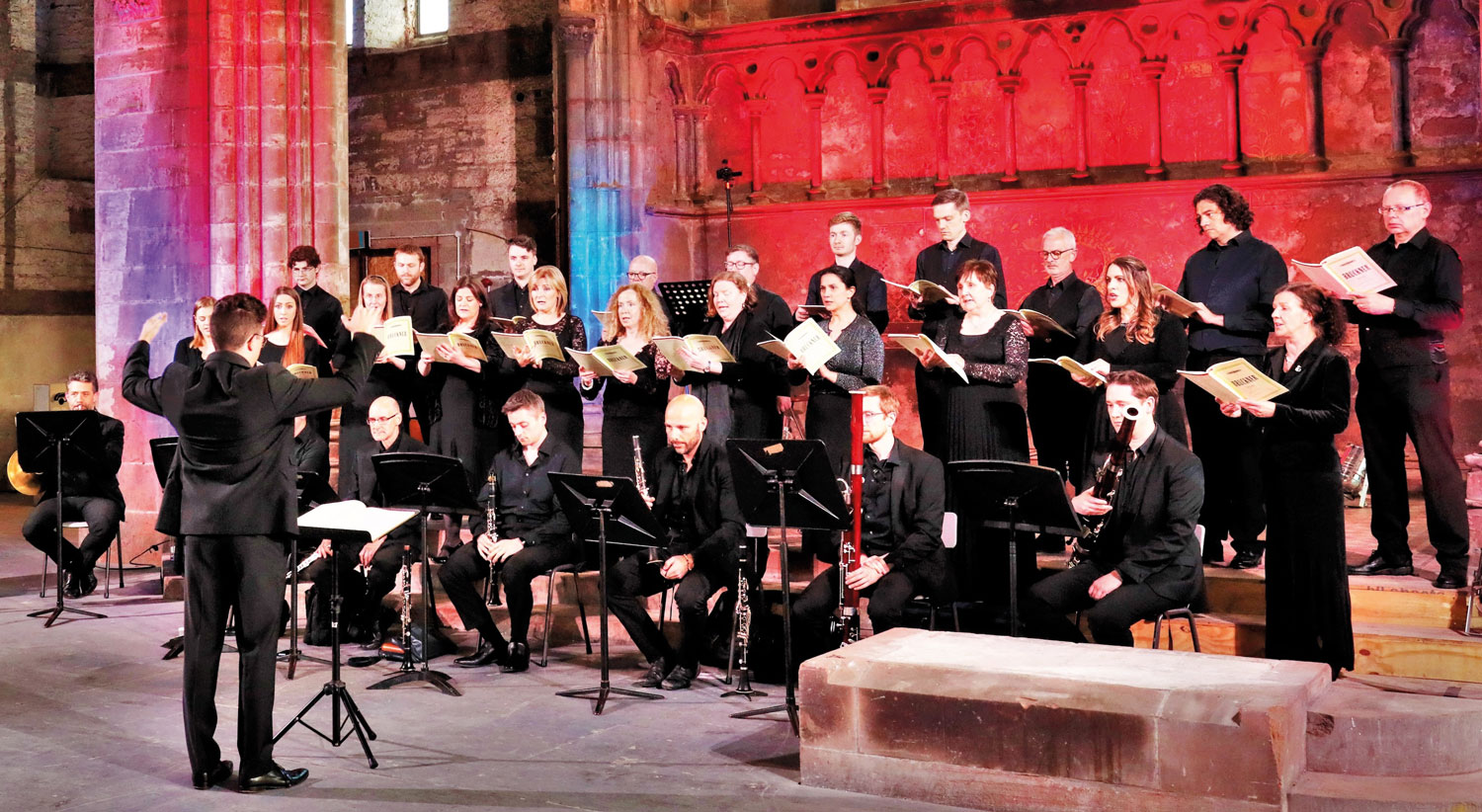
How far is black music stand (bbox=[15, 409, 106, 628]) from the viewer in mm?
8352

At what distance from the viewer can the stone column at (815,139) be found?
11.2 metres

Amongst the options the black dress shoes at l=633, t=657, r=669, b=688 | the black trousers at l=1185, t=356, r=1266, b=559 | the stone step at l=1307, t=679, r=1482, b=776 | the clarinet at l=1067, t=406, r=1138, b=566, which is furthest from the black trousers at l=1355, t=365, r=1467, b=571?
the black dress shoes at l=633, t=657, r=669, b=688

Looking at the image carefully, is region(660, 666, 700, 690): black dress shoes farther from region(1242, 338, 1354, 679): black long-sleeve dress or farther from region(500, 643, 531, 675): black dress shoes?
region(1242, 338, 1354, 679): black long-sleeve dress

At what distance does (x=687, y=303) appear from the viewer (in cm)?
763

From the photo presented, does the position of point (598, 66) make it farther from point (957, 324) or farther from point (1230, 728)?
point (1230, 728)

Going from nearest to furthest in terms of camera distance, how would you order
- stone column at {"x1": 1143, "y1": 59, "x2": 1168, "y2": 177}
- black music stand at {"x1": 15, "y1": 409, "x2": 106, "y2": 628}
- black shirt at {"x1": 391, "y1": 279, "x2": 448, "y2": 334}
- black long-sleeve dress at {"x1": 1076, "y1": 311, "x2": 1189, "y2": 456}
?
black long-sleeve dress at {"x1": 1076, "y1": 311, "x2": 1189, "y2": 456}
black shirt at {"x1": 391, "y1": 279, "x2": 448, "y2": 334}
black music stand at {"x1": 15, "y1": 409, "x2": 106, "y2": 628}
stone column at {"x1": 1143, "y1": 59, "x2": 1168, "y2": 177}

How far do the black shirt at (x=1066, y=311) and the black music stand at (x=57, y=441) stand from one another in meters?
5.43

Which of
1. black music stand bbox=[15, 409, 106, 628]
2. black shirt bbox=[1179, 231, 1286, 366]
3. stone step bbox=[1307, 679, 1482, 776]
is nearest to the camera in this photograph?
stone step bbox=[1307, 679, 1482, 776]

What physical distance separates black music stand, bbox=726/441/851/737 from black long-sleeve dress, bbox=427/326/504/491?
2335mm

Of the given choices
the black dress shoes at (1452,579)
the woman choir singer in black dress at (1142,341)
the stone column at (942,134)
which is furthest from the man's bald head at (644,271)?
the black dress shoes at (1452,579)

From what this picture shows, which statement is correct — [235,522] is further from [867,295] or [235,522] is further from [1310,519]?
[1310,519]

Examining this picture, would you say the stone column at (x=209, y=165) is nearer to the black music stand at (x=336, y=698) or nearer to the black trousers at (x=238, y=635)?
the black music stand at (x=336, y=698)

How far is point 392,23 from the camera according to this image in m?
14.2

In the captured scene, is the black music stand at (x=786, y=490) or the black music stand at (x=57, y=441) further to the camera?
the black music stand at (x=57, y=441)
